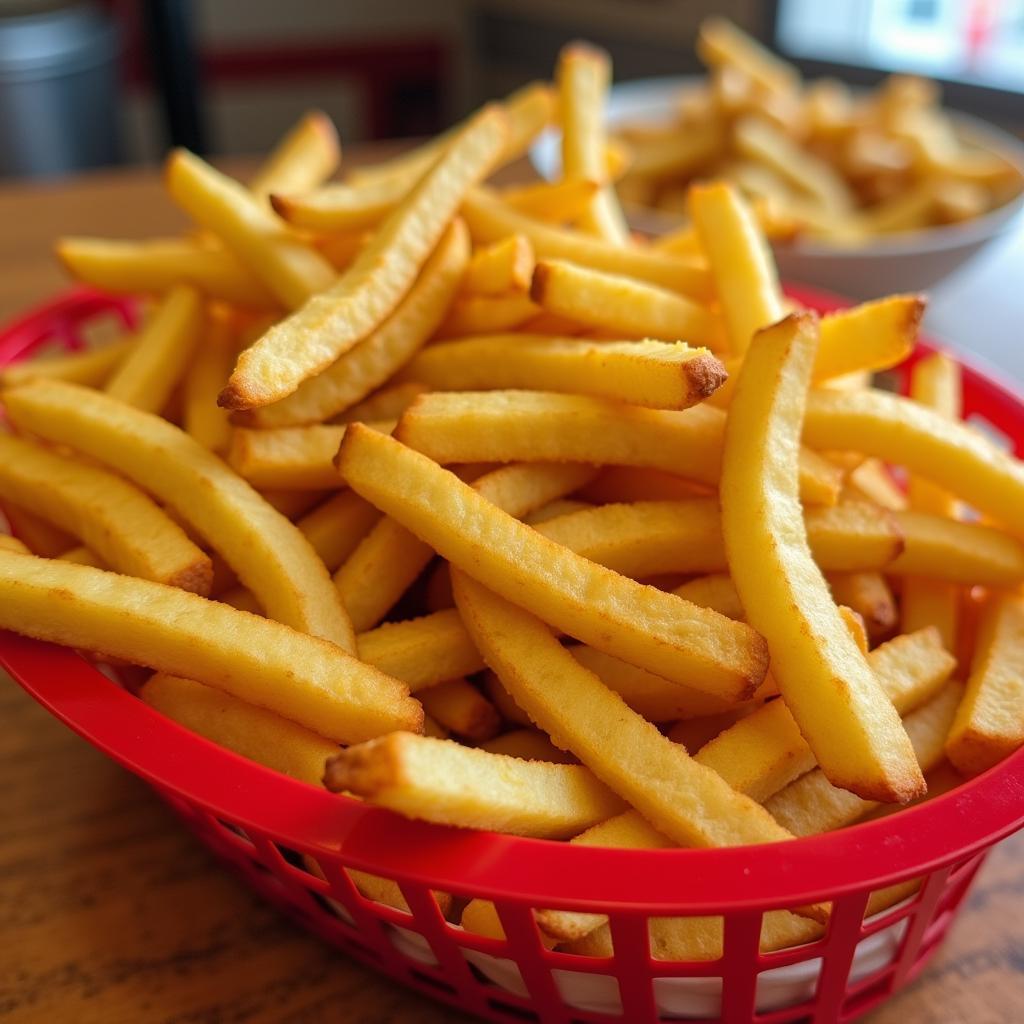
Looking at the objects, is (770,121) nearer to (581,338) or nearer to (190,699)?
(581,338)

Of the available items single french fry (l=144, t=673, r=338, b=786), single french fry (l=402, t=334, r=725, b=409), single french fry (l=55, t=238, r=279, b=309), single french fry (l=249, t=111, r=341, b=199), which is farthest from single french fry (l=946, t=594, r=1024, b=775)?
single french fry (l=249, t=111, r=341, b=199)

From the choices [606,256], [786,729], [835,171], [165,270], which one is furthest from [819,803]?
[835,171]

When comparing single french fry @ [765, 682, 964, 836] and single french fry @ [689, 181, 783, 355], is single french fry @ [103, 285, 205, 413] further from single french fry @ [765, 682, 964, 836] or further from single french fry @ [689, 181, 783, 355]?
single french fry @ [765, 682, 964, 836]

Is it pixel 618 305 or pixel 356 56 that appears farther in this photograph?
pixel 356 56

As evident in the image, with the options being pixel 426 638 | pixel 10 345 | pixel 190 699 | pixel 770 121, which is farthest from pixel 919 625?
pixel 770 121

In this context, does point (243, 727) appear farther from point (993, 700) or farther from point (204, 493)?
point (993, 700)

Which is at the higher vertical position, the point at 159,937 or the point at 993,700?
the point at 993,700
